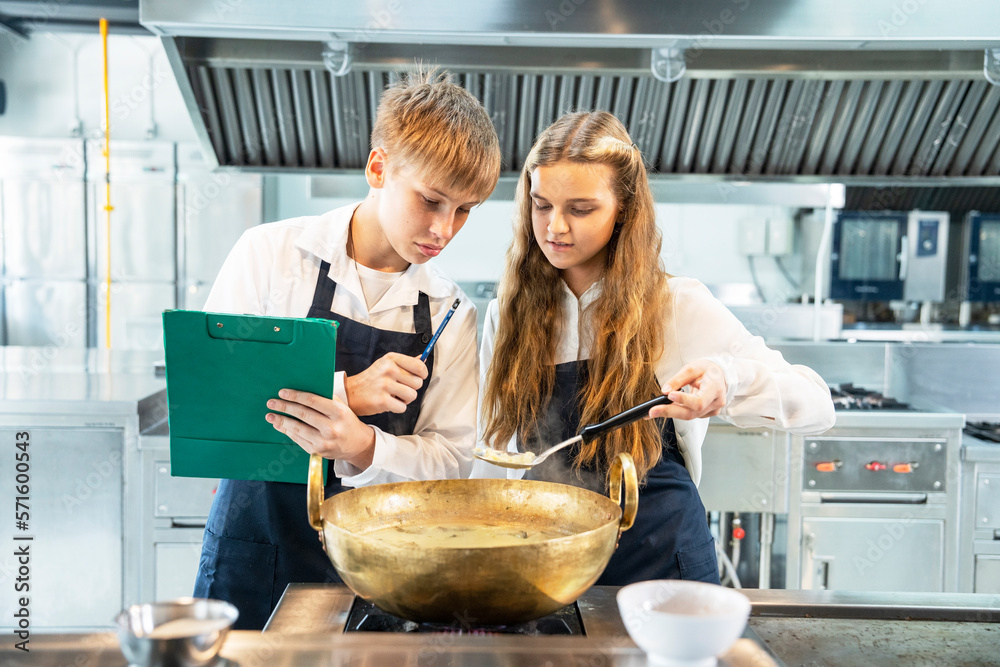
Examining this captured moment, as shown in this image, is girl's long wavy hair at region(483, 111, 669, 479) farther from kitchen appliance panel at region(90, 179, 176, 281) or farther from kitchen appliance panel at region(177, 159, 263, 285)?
kitchen appliance panel at region(90, 179, 176, 281)

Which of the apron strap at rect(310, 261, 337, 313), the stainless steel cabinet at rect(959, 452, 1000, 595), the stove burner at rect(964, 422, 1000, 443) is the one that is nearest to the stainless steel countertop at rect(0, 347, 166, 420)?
the apron strap at rect(310, 261, 337, 313)

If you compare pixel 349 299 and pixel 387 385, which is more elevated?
pixel 349 299

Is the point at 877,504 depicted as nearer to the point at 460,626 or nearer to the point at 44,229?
the point at 460,626

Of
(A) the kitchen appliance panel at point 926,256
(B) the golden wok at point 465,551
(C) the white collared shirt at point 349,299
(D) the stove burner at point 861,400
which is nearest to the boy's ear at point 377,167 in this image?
(C) the white collared shirt at point 349,299

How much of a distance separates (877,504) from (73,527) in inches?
123

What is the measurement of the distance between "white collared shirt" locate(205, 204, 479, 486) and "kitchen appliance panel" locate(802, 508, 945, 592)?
6.80 ft

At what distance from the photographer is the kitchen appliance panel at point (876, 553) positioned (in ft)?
10.0

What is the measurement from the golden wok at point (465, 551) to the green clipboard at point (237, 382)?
245 millimetres

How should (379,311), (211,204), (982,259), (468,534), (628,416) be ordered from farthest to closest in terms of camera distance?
1. (982,259)
2. (211,204)
3. (379,311)
4. (628,416)
5. (468,534)

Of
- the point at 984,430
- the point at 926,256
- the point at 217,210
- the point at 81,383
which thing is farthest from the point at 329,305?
the point at 926,256

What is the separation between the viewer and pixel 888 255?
5578 mm

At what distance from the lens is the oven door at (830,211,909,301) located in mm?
5535

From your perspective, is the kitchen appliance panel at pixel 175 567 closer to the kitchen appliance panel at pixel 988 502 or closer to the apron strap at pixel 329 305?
the apron strap at pixel 329 305

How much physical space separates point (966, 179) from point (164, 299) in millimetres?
4939
